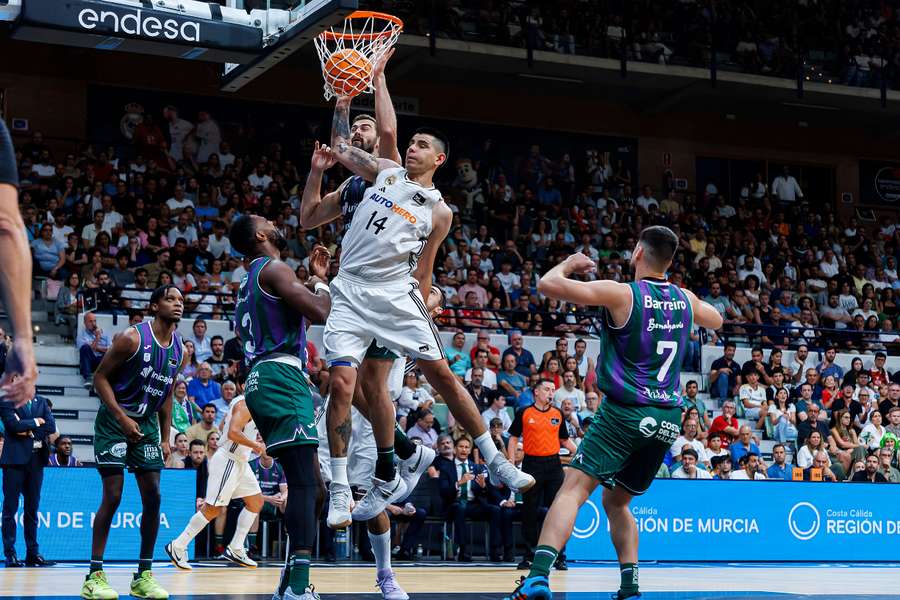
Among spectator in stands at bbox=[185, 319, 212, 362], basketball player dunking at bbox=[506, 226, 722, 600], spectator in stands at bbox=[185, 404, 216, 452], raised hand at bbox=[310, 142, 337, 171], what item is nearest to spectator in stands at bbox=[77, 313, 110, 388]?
spectator in stands at bbox=[185, 319, 212, 362]

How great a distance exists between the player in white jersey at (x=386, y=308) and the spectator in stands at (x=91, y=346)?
9.88 metres

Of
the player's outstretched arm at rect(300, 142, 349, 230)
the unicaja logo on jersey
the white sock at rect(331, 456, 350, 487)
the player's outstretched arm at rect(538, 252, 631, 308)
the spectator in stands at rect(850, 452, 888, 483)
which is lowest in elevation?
the spectator in stands at rect(850, 452, 888, 483)

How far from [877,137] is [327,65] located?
1014 inches

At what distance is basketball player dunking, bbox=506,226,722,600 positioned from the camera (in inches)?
283

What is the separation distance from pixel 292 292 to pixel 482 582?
5038 millimetres

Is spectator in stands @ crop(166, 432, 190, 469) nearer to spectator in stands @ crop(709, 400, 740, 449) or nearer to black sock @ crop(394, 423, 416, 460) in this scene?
black sock @ crop(394, 423, 416, 460)

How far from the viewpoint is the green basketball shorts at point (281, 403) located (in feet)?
22.7

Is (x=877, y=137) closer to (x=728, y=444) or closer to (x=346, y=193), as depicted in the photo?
(x=728, y=444)

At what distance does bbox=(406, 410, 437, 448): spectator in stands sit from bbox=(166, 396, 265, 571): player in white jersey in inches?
101

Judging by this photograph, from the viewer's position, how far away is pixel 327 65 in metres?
8.58

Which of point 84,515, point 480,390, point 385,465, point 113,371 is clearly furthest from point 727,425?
point 385,465

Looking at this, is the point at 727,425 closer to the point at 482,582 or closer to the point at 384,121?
the point at 482,582

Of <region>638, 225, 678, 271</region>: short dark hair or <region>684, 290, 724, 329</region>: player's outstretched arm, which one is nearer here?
<region>638, 225, 678, 271</region>: short dark hair

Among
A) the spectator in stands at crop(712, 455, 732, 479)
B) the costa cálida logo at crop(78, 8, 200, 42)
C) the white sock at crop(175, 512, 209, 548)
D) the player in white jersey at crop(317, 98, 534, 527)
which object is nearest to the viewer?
the player in white jersey at crop(317, 98, 534, 527)
